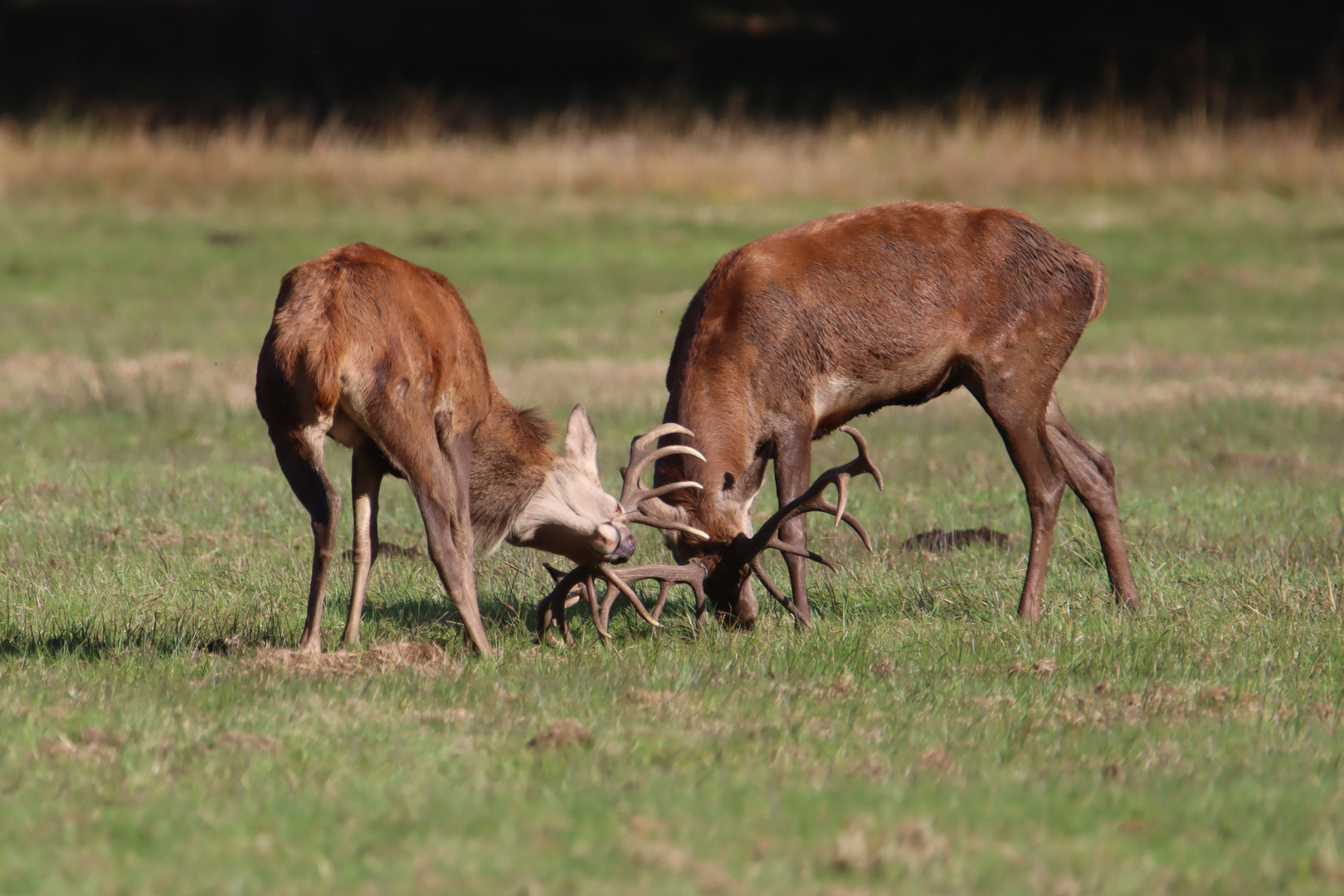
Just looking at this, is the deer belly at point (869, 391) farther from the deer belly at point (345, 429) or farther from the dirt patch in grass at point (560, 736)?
the dirt patch in grass at point (560, 736)

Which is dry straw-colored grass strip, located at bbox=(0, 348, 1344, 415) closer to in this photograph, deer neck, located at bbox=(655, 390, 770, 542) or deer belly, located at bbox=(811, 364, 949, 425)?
deer belly, located at bbox=(811, 364, 949, 425)

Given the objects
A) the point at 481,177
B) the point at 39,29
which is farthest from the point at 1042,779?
the point at 39,29

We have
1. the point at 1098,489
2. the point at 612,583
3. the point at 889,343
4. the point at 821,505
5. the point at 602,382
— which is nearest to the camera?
the point at 612,583

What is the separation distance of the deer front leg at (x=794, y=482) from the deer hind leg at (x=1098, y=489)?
1.15 metres

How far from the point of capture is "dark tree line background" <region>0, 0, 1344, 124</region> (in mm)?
29141

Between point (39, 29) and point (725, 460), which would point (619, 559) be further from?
point (39, 29)

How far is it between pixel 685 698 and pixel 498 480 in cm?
151

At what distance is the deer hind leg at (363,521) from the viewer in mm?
6363

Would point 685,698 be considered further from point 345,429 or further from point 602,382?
point 602,382

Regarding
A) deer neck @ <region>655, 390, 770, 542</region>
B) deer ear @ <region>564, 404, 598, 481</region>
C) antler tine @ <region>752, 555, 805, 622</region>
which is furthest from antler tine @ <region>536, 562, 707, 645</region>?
deer ear @ <region>564, 404, 598, 481</region>

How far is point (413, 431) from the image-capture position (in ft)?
19.9

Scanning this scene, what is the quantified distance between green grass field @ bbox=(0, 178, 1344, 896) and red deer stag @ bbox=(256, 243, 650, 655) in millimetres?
391

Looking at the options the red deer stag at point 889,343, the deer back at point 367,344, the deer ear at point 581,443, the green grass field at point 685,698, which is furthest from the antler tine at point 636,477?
the deer back at point 367,344

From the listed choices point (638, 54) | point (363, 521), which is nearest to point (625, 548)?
point (363, 521)
